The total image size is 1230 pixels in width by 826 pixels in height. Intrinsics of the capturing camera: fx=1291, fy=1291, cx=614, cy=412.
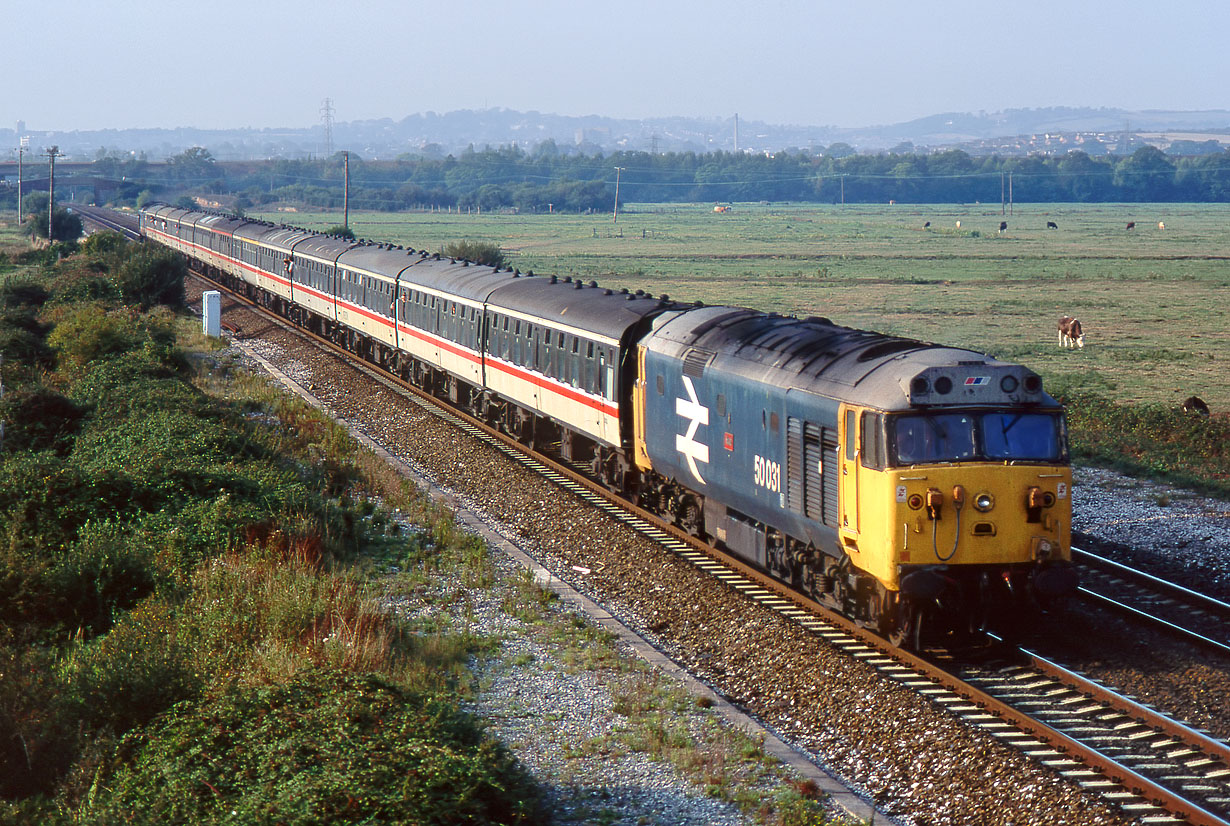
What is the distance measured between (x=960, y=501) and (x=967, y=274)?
78.4m

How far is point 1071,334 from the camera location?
4878 centimetres

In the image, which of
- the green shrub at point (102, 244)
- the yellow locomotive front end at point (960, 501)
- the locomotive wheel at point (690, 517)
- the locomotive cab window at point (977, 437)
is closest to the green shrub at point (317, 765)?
the yellow locomotive front end at point (960, 501)

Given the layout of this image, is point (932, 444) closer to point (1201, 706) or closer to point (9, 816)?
point (1201, 706)

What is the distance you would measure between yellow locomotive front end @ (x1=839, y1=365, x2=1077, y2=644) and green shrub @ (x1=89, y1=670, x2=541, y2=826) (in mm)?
4889

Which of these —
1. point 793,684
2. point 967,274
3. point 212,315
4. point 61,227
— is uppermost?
point 61,227

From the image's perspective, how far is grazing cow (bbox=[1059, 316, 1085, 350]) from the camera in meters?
48.8

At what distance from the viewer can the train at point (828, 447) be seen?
13219 millimetres

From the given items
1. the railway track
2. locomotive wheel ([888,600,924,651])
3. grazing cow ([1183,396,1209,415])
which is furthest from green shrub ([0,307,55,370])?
grazing cow ([1183,396,1209,415])

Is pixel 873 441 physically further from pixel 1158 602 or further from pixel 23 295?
pixel 23 295

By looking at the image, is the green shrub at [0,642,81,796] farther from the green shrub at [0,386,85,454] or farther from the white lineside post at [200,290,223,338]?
the white lineside post at [200,290,223,338]

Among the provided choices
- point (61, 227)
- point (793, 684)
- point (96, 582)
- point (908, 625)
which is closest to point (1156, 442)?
point (908, 625)

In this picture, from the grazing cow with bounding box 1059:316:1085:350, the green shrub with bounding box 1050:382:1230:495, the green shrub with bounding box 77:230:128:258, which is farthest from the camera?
the green shrub with bounding box 77:230:128:258

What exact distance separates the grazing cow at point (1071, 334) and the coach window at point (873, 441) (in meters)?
38.0

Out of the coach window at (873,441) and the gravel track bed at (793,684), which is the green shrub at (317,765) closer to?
the gravel track bed at (793,684)
